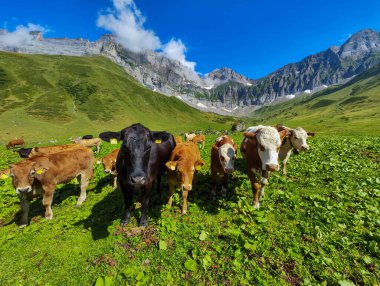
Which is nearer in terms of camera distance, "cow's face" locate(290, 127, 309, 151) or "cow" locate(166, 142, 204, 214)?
"cow" locate(166, 142, 204, 214)

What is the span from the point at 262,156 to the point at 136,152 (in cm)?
524

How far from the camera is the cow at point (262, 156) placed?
9073 millimetres

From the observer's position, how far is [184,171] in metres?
9.44

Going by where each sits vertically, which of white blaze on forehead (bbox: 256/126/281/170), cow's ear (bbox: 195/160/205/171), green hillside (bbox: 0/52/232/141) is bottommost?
cow's ear (bbox: 195/160/205/171)

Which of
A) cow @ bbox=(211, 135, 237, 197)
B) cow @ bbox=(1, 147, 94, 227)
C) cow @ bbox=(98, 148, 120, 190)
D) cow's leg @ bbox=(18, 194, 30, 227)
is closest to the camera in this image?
cow @ bbox=(1, 147, 94, 227)

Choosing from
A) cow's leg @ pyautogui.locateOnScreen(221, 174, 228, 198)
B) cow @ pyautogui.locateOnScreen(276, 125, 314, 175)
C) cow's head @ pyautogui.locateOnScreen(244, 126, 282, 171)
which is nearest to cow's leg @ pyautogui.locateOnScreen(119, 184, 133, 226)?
cow's leg @ pyautogui.locateOnScreen(221, 174, 228, 198)

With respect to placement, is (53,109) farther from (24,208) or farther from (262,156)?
(262,156)

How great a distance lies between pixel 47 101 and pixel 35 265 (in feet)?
572

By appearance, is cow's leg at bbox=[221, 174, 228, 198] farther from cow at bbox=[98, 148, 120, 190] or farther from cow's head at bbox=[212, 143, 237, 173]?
cow at bbox=[98, 148, 120, 190]

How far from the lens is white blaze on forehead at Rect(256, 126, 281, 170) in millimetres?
9039

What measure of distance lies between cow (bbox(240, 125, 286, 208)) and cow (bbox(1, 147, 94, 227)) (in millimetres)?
9048

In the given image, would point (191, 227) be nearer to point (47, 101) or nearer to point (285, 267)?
point (285, 267)

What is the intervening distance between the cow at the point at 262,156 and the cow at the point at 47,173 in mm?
9048

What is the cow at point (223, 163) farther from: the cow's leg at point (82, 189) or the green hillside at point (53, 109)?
the green hillside at point (53, 109)
